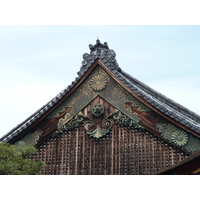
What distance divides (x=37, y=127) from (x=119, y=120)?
2883 mm

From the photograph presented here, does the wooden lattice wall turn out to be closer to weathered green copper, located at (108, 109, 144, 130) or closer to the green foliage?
weathered green copper, located at (108, 109, 144, 130)

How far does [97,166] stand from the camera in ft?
33.3

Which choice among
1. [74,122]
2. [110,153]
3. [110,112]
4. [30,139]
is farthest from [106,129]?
[30,139]

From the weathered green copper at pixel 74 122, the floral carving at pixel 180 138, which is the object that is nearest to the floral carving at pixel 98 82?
the weathered green copper at pixel 74 122

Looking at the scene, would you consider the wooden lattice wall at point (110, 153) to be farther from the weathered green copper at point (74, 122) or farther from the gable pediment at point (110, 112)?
the gable pediment at point (110, 112)

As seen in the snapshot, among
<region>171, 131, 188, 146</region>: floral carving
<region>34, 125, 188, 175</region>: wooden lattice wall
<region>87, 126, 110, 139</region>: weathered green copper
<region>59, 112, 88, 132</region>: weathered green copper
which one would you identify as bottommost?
<region>34, 125, 188, 175</region>: wooden lattice wall

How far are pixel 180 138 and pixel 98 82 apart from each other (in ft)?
10.6

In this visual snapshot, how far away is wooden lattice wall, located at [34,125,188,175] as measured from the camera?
9.49 metres

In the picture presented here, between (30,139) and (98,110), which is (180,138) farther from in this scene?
(30,139)

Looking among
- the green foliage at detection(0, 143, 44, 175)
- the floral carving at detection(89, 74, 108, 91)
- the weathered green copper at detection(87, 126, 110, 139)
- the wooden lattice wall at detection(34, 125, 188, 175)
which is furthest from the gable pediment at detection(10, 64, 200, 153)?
the green foliage at detection(0, 143, 44, 175)

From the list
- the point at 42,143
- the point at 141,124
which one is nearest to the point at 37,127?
the point at 42,143

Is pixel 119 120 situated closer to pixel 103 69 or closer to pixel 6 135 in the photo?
pixel 103 69

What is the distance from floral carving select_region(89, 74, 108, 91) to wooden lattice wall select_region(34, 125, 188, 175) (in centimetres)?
140

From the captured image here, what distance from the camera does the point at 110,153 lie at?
10102mm
